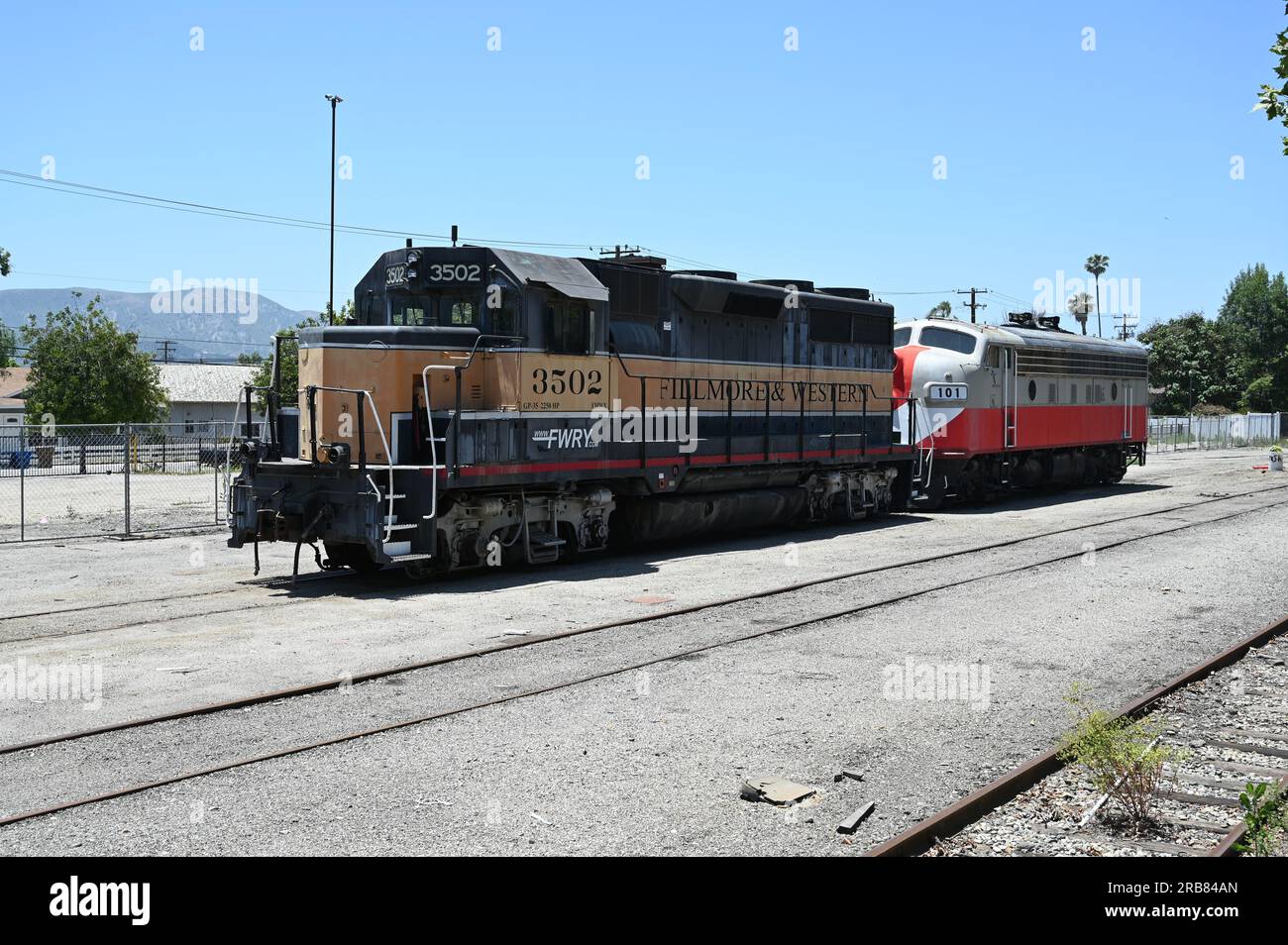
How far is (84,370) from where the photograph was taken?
168 feet

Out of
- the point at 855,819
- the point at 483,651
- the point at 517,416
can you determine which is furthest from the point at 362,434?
the point at 855,819

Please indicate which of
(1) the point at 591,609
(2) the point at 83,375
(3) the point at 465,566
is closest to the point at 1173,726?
(1) the point at 591,609

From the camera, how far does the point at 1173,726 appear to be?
311 inches

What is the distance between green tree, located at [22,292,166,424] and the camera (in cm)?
5109

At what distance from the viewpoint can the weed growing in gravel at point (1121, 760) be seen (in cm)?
608

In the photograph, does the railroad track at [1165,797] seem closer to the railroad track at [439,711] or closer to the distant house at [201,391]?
the railroad track at [439,711]

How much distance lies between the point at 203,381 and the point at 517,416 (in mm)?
83407

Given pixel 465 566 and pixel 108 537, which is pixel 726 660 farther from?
pixel 108 537

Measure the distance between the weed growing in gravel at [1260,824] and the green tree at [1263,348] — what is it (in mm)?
80540
